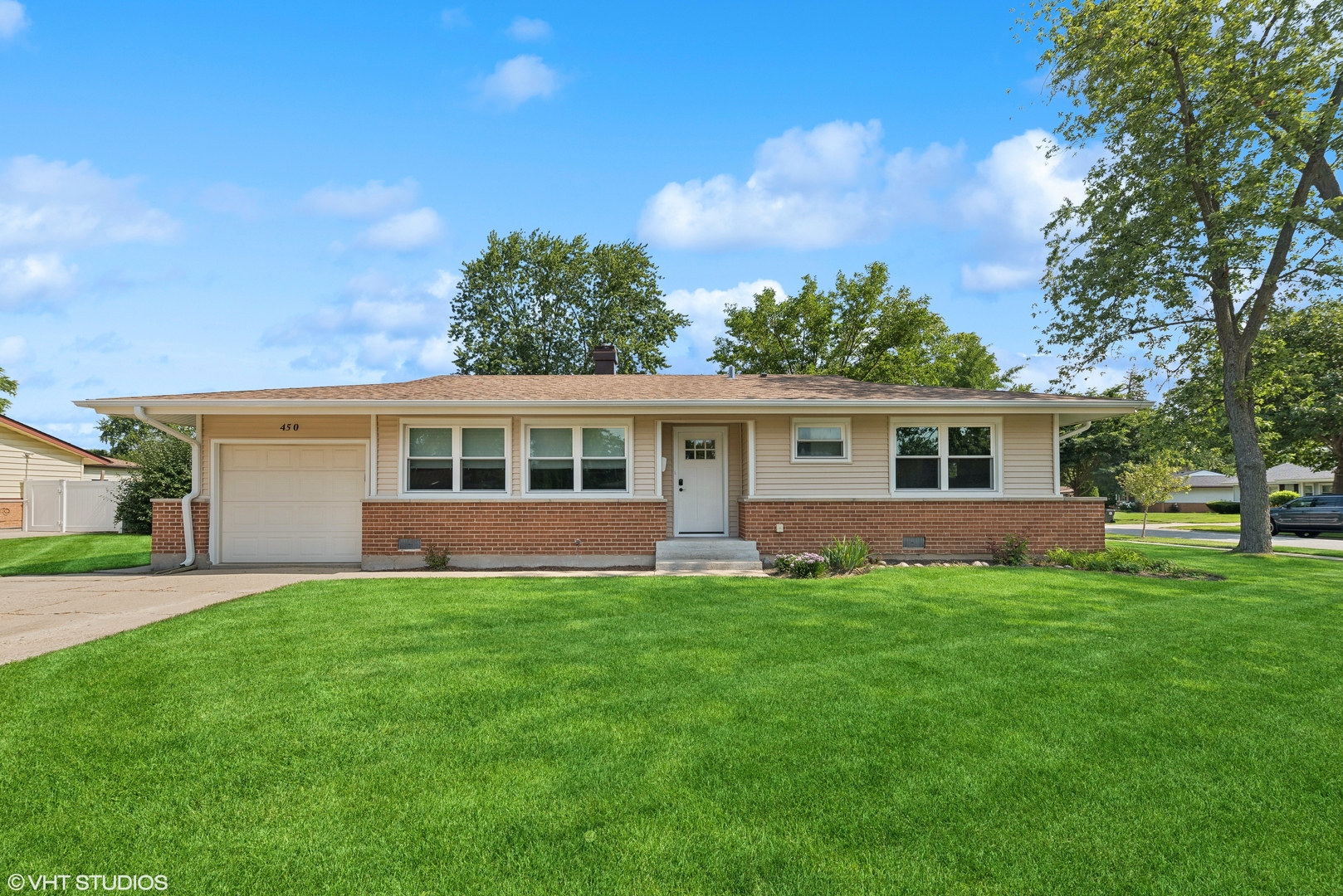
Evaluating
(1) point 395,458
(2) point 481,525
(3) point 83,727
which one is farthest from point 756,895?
(1) point 395,458

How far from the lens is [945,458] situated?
12.5m

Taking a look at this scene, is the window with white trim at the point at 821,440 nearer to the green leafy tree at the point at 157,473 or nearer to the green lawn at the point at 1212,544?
the green lawn at the point at 1212,544

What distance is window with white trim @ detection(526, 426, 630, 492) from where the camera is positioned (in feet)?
39.7

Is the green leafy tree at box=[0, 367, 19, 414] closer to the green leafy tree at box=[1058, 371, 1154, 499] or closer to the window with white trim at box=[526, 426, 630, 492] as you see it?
the window with white trim at box=[526, 426, 630, 492]

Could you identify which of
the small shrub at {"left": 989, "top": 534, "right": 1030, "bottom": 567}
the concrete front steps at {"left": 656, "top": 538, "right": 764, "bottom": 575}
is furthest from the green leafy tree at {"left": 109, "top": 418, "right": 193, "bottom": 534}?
the small shrub at {"left": 989, "top": 534, "right": 1030, "bottom": 567}

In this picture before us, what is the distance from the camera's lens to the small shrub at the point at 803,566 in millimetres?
9938

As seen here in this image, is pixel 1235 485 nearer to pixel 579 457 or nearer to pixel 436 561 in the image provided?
pixel 579 457

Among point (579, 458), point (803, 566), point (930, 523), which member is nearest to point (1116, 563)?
point (930, 523)

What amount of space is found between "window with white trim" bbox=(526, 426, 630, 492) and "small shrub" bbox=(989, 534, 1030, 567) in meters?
6.53

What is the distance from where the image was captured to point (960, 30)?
13.5 m

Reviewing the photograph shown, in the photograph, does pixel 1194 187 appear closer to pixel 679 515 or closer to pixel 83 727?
pixel 679 515

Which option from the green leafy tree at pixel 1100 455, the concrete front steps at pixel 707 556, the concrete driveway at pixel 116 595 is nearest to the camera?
the concrete driveway at pixel 116 595

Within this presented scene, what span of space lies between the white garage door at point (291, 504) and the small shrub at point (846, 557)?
8046mm

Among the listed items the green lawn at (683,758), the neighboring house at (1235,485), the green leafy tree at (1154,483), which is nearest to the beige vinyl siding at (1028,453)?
the green lawn at (683,758)
